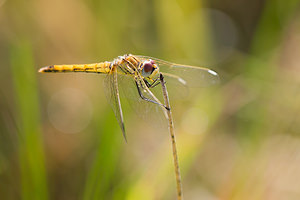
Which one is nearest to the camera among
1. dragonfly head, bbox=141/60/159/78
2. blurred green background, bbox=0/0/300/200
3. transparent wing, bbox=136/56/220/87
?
dragonfly head, bbox=141/60/159/78

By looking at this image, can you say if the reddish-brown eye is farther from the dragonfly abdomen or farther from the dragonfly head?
the dragonfly abdomen

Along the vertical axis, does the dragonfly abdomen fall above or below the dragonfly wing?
above

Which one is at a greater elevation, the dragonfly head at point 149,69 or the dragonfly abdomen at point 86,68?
the dragonfly abdomen at point 86,68

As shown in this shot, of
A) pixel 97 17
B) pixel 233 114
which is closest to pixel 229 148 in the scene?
pixel 233 114

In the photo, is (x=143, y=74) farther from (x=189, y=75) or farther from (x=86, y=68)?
(x=86, y=68)

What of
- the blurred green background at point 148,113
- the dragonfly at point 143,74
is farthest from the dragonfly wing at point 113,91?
the blurred green background at point 148,113

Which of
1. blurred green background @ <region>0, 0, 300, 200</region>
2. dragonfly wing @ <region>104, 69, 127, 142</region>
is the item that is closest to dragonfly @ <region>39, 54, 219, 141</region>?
dragonfly wing @ <region>104, 69, 127, 142</region>

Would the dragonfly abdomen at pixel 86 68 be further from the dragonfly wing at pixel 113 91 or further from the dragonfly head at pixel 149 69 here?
the dragonfly head at pixel 149 69
